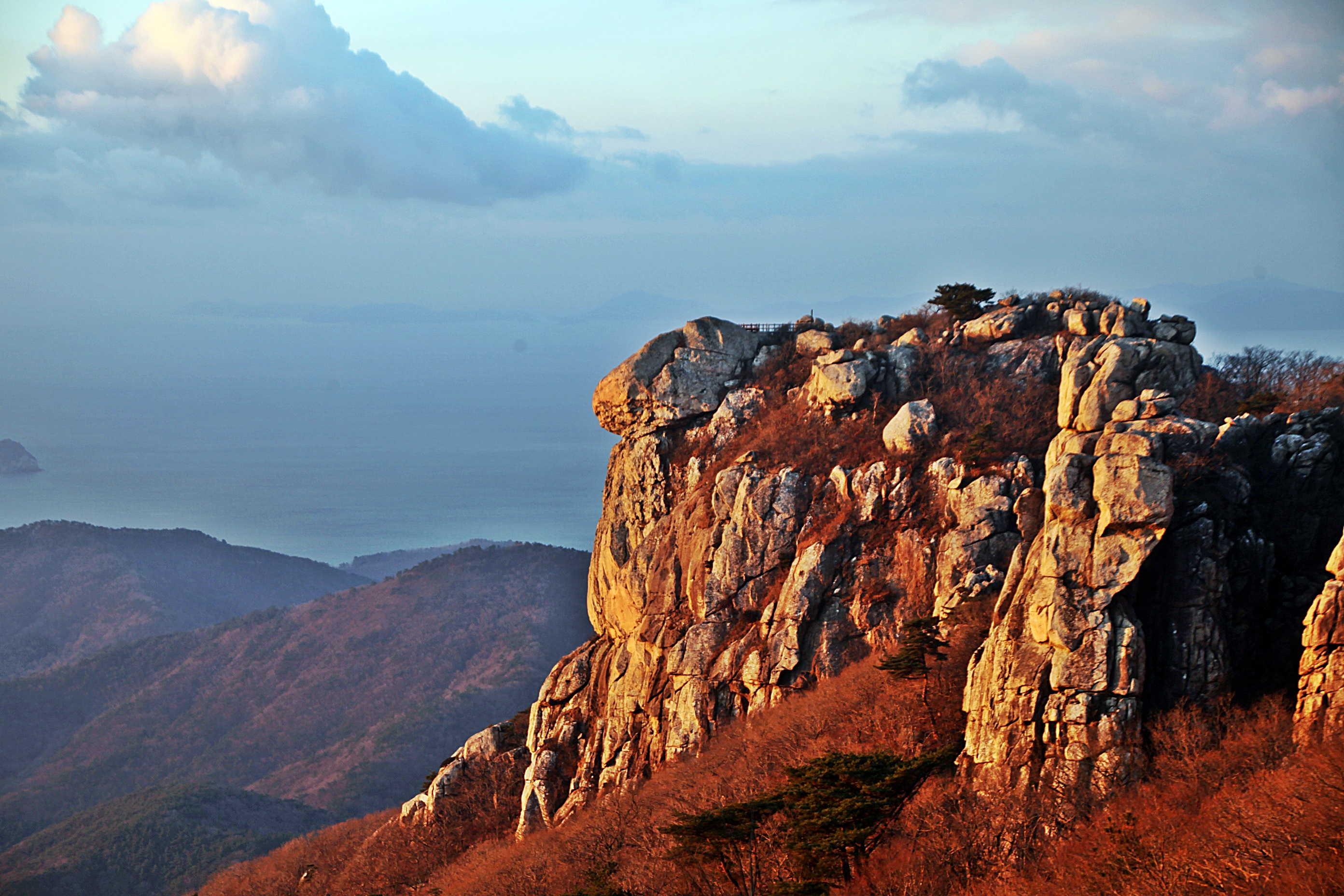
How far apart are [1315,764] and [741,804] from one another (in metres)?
17.8

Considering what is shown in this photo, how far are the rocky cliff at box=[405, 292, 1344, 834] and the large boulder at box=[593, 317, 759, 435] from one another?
0.16 metres

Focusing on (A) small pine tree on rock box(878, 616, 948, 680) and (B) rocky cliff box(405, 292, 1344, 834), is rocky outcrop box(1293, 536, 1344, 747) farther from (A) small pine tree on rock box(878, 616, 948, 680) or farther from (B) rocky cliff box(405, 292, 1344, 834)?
(A) small pine tree on rock box(878, 616, 948, 680)

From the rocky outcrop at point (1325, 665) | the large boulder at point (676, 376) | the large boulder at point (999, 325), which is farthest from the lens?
the large boulder at point (676, 376)

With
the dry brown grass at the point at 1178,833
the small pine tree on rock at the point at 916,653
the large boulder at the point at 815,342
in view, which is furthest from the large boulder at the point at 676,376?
the dry brown grass at the point at 1178,833

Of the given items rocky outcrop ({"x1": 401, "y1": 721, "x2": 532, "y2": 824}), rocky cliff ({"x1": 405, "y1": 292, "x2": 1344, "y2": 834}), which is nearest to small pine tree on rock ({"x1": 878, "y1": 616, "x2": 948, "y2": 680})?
rocky cliff ({"x1": 405, "y1": 292, "x2": 1344, "y2": 834})

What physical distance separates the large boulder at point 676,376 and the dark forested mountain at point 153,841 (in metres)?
101

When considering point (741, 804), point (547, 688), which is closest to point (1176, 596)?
point (741, 804)

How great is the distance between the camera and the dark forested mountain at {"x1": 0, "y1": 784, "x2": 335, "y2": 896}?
140 meters

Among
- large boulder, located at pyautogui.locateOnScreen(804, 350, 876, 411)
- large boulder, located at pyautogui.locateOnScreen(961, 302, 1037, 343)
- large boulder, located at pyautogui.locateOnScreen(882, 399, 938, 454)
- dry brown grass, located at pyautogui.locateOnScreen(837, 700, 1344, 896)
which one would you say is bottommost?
dry brown grass, located at pyautogui.locateOnScreen(837, 700, 1344, 896)

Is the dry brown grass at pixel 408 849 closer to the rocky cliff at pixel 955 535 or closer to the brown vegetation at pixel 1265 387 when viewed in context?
the rocky cliff at pixel 955 535

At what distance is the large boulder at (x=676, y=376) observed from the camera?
231 feet

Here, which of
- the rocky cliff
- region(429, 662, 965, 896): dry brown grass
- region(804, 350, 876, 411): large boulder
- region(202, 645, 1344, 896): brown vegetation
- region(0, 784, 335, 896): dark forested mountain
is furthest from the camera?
region(0, 784, 335, 896): dark forested mountain

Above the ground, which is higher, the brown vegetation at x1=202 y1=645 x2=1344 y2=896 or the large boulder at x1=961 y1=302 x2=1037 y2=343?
the large boulder at x1=961 y1=302 x2=1037 y2=343

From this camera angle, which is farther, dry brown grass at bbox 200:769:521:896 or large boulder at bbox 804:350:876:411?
dry brown grass at bbox 200:769:521:896
